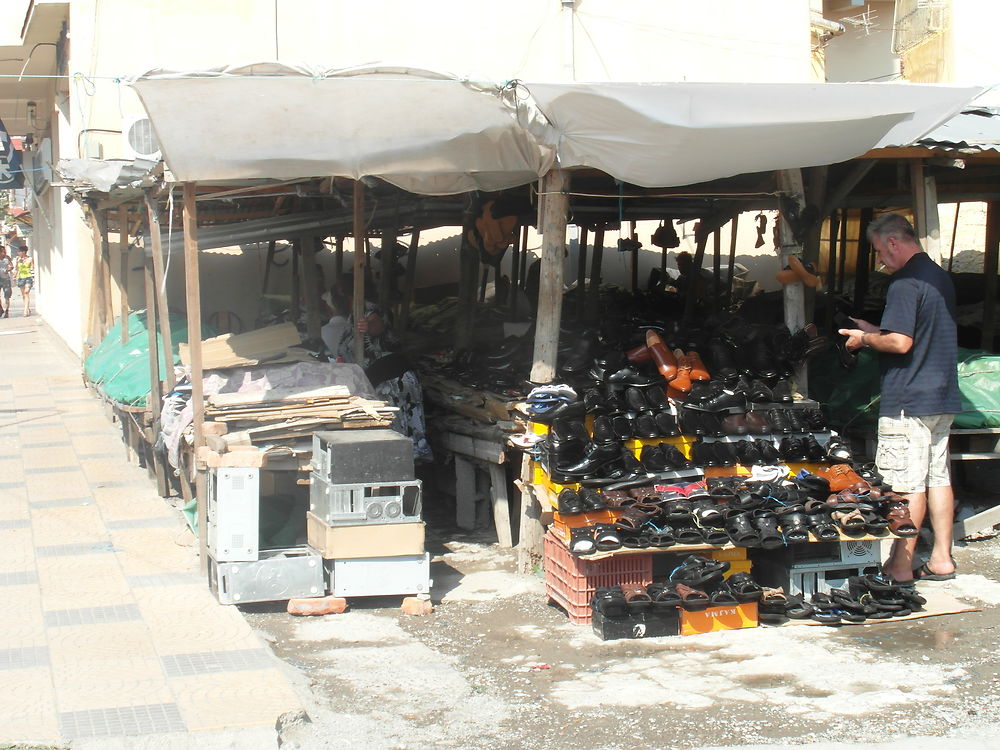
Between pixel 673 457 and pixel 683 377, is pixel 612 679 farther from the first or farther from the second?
pixel 683 377

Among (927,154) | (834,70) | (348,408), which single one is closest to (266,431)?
(348,408)

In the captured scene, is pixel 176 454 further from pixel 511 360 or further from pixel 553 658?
pixel 553 658

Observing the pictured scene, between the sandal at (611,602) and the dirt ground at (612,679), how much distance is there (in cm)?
17

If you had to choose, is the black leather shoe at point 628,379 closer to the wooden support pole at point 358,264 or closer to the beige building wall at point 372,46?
the wooden support pole at point 358,264

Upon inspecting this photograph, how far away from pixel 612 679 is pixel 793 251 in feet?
11.7

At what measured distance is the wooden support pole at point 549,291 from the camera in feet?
22.3

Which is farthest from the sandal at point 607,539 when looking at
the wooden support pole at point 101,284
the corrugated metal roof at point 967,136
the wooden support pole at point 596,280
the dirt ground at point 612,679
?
→ the wooden support pole at point 101,284

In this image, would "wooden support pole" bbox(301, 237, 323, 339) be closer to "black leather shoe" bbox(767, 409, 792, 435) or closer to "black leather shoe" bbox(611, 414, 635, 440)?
"black leather shoe" bbox(611, 414, 635, 440)

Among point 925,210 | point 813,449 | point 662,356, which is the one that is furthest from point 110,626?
point 925,210

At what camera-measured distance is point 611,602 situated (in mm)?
5695

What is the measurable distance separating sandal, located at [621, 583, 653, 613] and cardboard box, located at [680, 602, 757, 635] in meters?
0.22

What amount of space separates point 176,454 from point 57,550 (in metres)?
1.05

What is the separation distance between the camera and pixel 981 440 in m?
7.82

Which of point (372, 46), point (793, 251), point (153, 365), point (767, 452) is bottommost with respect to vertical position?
point (767, 452)
